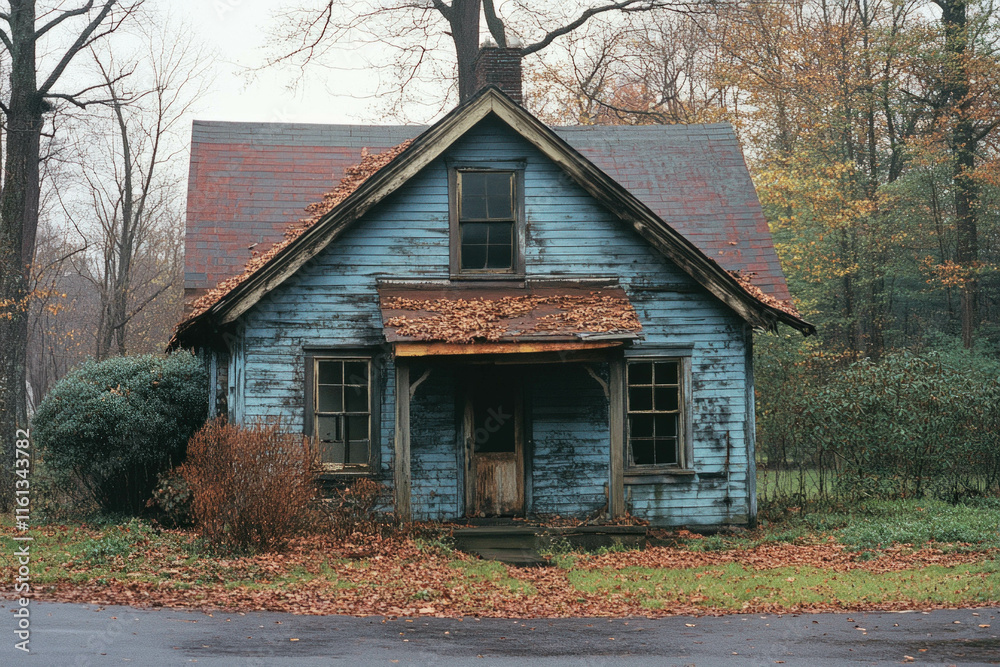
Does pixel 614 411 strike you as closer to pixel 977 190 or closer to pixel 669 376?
pixel 669 376

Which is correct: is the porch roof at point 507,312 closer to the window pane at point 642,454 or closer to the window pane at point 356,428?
the window pane at point 356,428

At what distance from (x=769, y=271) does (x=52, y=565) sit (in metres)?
12.0

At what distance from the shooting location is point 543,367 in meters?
15.3

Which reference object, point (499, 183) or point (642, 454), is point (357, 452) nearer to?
point (642, 454)

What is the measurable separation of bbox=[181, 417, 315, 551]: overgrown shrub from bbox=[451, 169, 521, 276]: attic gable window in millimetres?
4822

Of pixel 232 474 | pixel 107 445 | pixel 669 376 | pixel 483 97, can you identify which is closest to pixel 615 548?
pixel 669 376

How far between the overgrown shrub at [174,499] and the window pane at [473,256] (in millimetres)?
5522

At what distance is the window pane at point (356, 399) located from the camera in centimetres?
1491

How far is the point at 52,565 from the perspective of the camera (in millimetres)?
11430

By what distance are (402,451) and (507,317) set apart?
2.50 m

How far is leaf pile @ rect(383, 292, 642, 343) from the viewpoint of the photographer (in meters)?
13.4

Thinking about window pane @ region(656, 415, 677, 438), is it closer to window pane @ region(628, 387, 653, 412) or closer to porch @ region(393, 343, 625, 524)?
window pane @ region(628, 387, 653, 412)

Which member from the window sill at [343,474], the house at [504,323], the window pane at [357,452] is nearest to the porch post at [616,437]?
the house at [504,323]

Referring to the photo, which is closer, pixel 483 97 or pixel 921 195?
pixel 483 97
